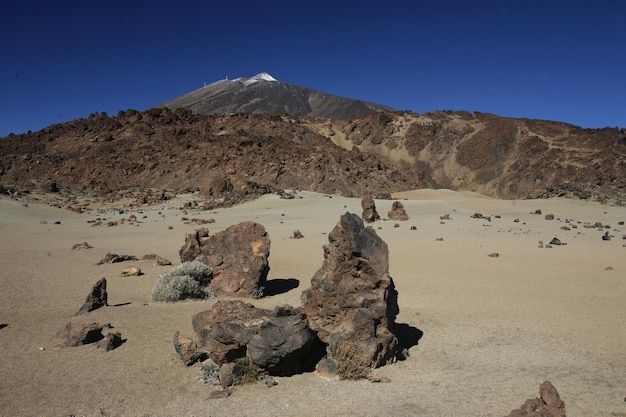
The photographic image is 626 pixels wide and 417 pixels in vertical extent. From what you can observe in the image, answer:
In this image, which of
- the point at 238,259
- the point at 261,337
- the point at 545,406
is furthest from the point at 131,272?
the point at 545,406

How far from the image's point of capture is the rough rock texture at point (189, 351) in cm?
527

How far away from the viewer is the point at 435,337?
638cm

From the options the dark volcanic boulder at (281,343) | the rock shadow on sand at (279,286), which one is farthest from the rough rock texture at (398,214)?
the dark volcanic boulder at (281,343)

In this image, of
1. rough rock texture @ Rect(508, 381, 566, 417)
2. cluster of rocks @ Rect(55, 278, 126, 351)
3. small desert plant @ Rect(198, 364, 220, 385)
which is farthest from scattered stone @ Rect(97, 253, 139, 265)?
rough rock texture @ Rect(508, 381, 566, 417)

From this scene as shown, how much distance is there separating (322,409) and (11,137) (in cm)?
6465

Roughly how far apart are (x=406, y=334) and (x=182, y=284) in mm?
3911

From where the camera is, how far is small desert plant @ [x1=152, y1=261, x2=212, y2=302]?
26.5 feet

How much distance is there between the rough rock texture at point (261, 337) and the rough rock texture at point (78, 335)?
1.58 m

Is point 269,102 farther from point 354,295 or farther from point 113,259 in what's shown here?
point 354,295

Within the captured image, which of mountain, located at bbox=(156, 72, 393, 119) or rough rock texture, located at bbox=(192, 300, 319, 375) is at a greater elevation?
mountain, located at bbox=(156, 72, 393, 119)

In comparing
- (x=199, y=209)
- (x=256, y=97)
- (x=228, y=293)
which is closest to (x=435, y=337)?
(x=228, y=293)

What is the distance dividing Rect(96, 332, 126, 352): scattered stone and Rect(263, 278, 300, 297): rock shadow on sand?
3.34m

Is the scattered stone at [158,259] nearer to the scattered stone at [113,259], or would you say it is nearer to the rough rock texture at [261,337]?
the scattered stone at [113,259]

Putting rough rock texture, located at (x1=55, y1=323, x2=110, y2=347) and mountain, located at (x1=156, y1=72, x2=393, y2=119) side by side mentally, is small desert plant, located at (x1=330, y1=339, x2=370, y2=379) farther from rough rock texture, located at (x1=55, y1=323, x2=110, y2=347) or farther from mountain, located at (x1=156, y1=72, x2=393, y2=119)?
mountain, located at (x1=156, y1=72, x2=393, y2=119)
